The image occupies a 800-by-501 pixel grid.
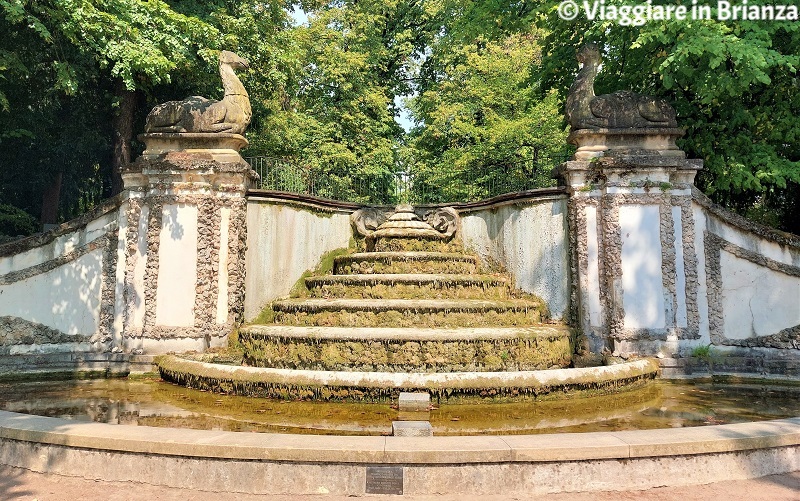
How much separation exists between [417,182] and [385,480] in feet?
46.4

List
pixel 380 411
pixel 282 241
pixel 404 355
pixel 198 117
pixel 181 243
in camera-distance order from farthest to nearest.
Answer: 1. pixel 282 241
2. pixel 198 117
3. pixel 181 243
4. pixel 404 355
5. pixel 380 411

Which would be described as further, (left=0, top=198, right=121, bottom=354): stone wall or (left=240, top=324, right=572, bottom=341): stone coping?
(left=0, top=198, right=121, bottom=354): stone wall

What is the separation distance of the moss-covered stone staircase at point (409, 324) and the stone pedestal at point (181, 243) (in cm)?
113

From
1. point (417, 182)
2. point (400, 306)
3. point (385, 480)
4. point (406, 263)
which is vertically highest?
point (417, 182)

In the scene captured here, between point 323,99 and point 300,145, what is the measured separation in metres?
3.10

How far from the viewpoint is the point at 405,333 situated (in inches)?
314

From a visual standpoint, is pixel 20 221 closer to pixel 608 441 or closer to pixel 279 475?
pixel 279 475

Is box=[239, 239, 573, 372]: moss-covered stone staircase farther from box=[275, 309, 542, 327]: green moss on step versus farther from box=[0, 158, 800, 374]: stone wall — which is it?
box=[0, 158, 800, 374]: stone wall

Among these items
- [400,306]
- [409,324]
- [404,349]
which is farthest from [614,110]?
[404,349]

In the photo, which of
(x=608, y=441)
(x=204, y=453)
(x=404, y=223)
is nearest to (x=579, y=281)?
(x=404, y=223)

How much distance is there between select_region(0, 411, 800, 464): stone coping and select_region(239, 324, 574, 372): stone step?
348cm

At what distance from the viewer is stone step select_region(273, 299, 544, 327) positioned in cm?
895

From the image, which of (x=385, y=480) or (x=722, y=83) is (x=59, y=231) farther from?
(x=722, y=83)

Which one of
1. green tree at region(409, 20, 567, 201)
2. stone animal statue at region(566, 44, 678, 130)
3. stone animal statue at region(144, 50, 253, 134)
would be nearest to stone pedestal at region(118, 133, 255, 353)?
stone animal statue at region(144, 50, 253, 134)
